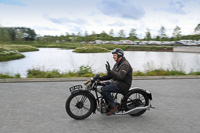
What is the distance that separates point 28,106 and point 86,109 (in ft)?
6.18

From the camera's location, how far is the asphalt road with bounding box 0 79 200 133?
12.9ft

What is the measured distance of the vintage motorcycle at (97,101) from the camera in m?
4.36

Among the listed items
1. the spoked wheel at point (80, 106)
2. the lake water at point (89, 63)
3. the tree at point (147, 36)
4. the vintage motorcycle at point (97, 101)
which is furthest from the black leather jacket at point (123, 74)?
the tree at point (147, 36)

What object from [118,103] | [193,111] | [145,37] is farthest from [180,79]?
[145,37]

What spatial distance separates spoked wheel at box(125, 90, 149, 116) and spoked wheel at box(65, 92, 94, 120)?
2.88ft

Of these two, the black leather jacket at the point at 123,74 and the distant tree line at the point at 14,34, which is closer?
the black leather jacket at the point at 123,74

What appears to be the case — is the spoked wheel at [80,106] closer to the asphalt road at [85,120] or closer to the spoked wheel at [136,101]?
the asphalt road at [85,120]

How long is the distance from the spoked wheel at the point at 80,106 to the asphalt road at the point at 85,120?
0.14 metres

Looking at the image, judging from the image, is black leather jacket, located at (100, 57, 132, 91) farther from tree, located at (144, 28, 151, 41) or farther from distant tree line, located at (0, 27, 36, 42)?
tree, located at (144, 28, 151, 41)

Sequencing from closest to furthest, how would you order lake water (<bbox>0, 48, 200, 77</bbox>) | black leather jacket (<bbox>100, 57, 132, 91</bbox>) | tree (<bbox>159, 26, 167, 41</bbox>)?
1. black leather jacket (<bbox>100, 57, 132, 91</bbox>)
2. lake water (<bbox>0, 48, 200, 77</bbox>)
3. tree (<bbox>159, 26, 167, 41</bbox>)

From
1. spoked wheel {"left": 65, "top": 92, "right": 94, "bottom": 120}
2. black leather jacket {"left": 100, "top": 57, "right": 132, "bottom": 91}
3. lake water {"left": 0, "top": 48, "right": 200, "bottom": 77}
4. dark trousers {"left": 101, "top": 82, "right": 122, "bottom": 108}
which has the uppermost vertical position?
black leather jacket {"left": 100, "top": 57, "right": 132, "bottom": 91}

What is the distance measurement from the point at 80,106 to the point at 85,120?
33cm

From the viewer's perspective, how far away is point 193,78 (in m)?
10.3

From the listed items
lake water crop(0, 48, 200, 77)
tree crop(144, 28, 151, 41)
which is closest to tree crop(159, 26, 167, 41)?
tree crop(144, 28, 151, 41)
